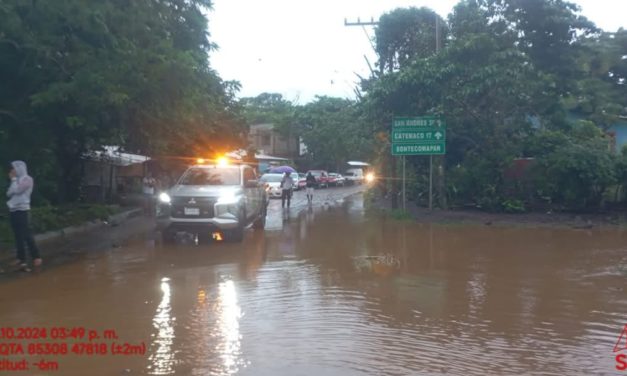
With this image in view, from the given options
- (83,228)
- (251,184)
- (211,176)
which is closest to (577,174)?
(251,184)

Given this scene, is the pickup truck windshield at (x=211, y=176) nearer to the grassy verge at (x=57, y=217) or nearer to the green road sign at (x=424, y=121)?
the grassy verge at (x=57, y=217)

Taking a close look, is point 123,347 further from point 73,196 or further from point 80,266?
point 73,196

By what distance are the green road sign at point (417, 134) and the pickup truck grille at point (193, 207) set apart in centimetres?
939

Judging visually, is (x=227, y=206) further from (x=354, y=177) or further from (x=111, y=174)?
(x=354, y=177)

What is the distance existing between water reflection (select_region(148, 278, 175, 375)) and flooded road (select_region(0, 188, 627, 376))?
0.02 meters

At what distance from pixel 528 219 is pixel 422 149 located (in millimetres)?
4144

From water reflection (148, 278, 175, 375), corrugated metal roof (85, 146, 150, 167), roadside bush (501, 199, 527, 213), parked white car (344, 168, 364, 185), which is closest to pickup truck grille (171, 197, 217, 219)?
water reflection (148, 278, 175, 375)

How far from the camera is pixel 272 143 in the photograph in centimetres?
7588

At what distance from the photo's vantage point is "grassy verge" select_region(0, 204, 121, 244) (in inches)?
561

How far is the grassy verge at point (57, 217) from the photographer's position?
46.7 feet

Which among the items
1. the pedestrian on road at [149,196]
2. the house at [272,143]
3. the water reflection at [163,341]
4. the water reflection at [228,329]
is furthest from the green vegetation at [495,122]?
the house at [272,143]

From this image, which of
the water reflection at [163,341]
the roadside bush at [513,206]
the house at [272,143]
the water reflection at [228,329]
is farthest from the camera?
the house at [272,143]

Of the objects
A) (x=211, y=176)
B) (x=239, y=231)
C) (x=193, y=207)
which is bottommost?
(x=239, y=231)

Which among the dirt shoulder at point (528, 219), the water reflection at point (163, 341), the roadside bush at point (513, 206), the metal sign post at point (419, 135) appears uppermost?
the metal sign post at point (419, 135)
